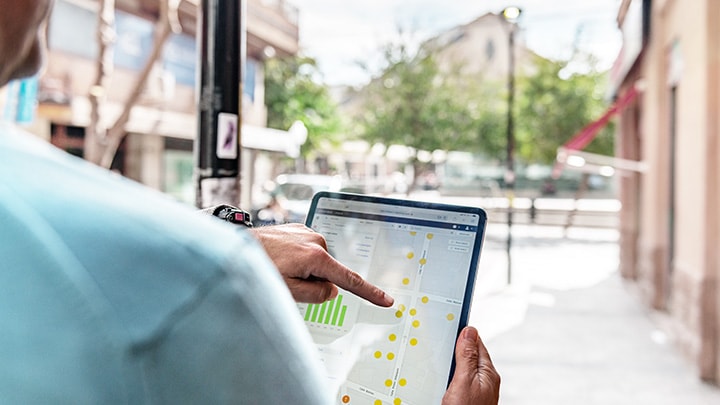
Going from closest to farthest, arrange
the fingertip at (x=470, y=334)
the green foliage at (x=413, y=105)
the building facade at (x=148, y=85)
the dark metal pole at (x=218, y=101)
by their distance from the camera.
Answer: the fingertip at (x=470, y=334)
the dark metal pole at (x=218, y=101)
the building facade at (x=148, y=85)
the green foliage at (x=413, y=105)

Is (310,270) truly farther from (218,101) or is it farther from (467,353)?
(218,101)

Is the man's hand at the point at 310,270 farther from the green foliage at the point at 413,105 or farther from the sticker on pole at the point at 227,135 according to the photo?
the green foliage at the point at 413,105

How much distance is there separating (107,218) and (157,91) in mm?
15038

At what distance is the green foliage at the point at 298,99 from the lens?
922 inches

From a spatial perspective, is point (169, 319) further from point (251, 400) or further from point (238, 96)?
point (238, 96)

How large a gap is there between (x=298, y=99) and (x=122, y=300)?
77.3 feet

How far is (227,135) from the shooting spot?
10.2ft

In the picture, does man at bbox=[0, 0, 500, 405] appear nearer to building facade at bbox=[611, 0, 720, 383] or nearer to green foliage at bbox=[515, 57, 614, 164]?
building facade at bbox=[611, 0, 720, 383]

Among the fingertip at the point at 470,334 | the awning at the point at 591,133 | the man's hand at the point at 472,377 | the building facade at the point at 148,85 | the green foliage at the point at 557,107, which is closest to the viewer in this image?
the man's hand at the point at 472,377

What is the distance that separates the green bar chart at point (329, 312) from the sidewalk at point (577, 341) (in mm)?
4453

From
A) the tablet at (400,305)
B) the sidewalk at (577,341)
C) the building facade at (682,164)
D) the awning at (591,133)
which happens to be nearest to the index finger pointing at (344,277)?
the tablet at (400,305)

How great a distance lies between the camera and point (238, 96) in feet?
10.4

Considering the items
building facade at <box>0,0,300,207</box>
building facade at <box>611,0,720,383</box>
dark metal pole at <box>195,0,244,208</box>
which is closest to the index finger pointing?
dark metal pole at <box>195,0,244,208</box>

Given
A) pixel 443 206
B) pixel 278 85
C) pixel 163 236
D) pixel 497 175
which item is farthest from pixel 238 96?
pixel 497 175
